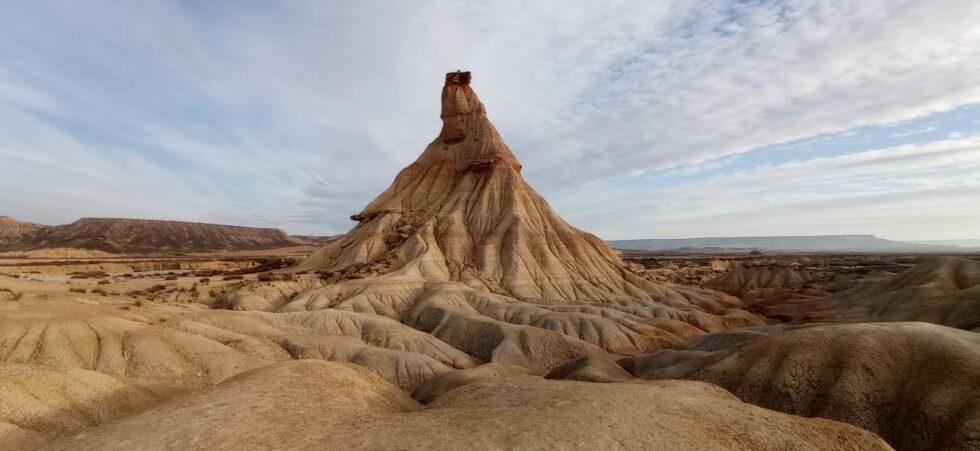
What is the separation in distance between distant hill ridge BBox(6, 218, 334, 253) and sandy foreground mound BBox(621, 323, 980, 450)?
164 m

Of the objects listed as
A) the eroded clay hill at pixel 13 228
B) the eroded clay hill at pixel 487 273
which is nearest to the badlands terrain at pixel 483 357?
the eroded clay hill at pixel 487 273

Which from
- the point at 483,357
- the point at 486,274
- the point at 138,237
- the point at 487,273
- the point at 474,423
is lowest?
the point at 483,357

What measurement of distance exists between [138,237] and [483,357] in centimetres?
17522

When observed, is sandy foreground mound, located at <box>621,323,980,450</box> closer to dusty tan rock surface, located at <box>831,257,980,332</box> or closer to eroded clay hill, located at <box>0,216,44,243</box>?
dusty tan rock surface, located at <box>831,257,980,332</box>

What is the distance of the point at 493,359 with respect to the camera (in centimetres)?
3119

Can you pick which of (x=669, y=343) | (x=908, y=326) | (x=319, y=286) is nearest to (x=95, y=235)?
(x=319, y=286)

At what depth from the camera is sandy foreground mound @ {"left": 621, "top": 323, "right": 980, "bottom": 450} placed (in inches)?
521

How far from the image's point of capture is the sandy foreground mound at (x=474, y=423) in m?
9.59

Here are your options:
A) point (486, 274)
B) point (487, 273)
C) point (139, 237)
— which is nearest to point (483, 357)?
point (486, 274)

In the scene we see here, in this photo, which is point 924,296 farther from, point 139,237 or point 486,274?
point 139,237

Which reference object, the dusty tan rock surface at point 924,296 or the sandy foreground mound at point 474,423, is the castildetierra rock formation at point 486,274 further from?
the sandy foreground mound at point 474,423

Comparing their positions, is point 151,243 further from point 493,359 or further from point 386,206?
point 493,359

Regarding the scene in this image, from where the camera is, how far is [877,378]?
1531 centimetres

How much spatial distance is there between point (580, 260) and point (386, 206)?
2976 cm
